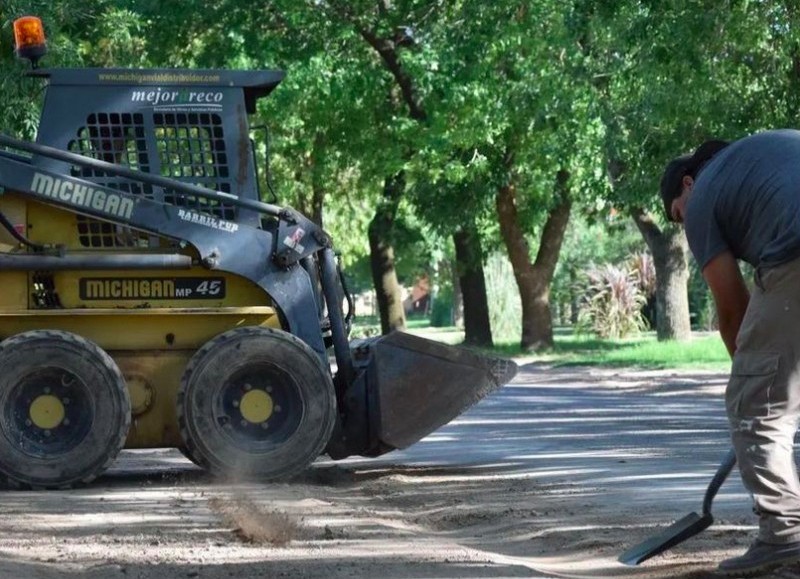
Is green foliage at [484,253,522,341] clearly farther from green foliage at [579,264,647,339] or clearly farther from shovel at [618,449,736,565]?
shovel at [618,449,736,565]

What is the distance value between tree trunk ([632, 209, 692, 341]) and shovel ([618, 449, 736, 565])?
87.8ft

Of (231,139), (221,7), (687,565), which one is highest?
(221,7)

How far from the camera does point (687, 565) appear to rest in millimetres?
7305

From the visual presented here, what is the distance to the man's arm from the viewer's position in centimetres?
690

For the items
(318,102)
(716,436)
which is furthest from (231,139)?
(318,102)

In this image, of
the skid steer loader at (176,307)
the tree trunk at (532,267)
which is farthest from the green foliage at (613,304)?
the skid steer loader at (176,307)

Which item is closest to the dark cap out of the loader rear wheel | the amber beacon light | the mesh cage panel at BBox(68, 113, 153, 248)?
the loader rear wheel

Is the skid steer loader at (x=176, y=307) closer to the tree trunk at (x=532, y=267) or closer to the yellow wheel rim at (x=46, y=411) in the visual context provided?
the yellow wheel rim at (x=46, y=411)

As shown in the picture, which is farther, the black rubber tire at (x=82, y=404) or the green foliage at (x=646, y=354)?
the green foliage at (x=646, y=354)

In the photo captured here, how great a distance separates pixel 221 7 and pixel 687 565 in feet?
82.5

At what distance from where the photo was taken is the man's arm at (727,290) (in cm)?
690

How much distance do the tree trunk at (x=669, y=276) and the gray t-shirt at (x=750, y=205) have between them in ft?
89.5

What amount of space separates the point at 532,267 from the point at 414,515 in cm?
2643

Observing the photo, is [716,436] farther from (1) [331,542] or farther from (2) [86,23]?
(2) [86,23]
